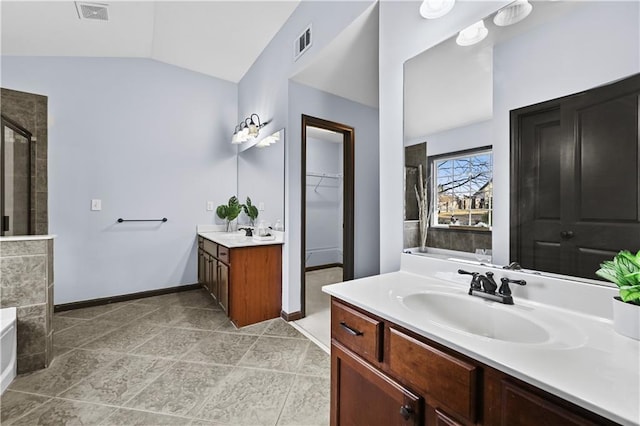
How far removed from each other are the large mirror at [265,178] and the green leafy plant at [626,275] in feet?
7.83

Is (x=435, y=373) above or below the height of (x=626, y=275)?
below

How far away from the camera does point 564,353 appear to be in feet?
2.12

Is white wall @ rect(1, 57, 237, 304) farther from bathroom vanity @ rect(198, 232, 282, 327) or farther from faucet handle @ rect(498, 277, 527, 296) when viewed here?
faucet handle @ rect(498, 277, 527, 296)

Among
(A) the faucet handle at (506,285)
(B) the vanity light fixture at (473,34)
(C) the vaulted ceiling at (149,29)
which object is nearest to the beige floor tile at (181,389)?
(A) the faucet handle at (506,285)

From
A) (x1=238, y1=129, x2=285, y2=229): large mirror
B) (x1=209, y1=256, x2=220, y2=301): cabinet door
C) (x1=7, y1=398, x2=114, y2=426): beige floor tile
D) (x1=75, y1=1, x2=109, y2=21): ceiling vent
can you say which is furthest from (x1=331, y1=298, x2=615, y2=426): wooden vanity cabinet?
(x1=75, y1=1, x2=109, y2=21): ceiling vent

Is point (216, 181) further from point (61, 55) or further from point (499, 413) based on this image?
point (499, 413)

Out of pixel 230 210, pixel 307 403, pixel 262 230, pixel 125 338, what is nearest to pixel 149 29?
pixel 230 210

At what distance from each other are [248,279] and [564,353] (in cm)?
235

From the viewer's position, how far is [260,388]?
172 cm

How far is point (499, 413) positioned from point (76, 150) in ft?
13.2

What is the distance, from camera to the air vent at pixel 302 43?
233cm

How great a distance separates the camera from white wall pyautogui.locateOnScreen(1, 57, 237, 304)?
2.91 metres

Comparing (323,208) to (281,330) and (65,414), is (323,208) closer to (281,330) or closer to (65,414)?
(281,330)

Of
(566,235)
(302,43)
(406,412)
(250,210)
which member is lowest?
(406,412)
